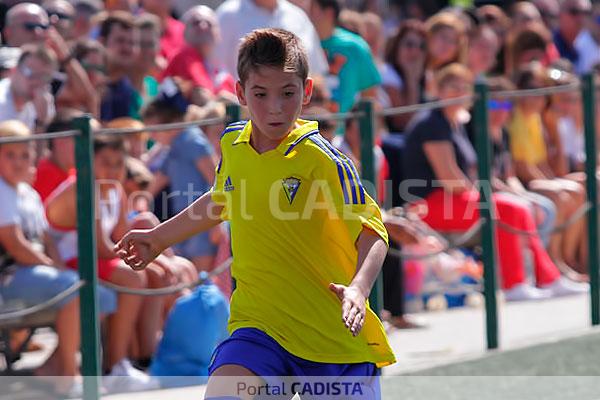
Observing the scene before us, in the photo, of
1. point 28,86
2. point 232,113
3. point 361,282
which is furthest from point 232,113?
point 361,282

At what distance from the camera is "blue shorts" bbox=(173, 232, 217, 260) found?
834 cm

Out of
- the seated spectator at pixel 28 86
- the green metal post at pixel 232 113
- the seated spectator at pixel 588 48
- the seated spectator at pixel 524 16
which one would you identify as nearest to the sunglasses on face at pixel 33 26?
the seated spectator at pixel 28 86

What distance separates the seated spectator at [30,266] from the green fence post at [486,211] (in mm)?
2461

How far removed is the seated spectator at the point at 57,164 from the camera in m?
8.03

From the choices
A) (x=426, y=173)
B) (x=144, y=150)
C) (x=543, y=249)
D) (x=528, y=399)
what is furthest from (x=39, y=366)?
(x=543, y=249)

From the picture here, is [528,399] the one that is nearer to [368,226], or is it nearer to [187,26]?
[368,226]

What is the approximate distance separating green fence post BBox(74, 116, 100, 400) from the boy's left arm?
261 centimetres

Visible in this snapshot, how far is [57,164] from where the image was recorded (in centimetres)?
807

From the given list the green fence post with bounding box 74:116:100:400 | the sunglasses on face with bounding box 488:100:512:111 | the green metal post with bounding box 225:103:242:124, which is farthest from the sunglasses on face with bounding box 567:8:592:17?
the green fence post with bounding box 74:116:100:400

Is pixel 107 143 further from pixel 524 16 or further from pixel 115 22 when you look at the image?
pixel 524 16

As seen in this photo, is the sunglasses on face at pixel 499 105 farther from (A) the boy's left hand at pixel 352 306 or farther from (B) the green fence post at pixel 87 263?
(A) the boy's left hand at pixel 352 306

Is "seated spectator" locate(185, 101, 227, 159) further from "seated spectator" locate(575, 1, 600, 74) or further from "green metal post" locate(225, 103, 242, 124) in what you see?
"seated spectator" locate(575, 1, 600, 74)

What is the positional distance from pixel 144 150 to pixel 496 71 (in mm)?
4730

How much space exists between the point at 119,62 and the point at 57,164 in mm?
2112
